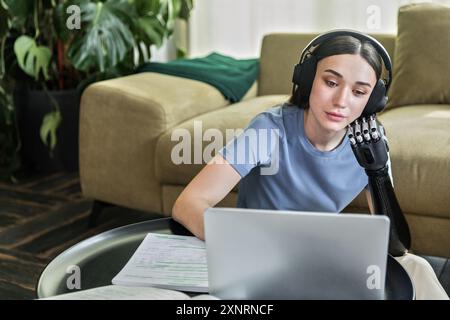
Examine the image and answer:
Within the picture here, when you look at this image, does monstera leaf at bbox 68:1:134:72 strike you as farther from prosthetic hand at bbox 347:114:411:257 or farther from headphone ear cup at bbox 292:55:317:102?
prosthetic hand at bbox 347:114:411:257

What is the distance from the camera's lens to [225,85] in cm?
270

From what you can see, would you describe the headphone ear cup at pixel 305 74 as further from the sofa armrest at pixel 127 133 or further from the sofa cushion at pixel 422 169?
the sofa armrest at pixel 127 133

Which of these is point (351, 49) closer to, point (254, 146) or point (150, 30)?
point (254, 146)

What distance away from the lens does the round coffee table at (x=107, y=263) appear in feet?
3.42

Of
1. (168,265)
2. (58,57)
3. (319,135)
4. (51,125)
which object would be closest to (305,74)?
(319,135)

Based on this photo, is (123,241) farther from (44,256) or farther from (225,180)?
(44,256)

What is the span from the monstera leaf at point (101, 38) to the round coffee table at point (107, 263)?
4.90 feet

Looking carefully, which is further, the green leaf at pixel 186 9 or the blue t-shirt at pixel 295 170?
the green leaf at pixel 186 9

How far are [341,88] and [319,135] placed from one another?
5.9 inches

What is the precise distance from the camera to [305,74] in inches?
51.3

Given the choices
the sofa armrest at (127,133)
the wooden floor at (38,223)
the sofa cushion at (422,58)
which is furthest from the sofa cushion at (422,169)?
the wooden floor at (38,223)

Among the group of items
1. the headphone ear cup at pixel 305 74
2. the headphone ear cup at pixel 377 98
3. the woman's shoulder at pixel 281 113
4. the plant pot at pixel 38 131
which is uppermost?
the headphone ear cup at pixel 305 74

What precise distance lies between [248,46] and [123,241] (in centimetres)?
234

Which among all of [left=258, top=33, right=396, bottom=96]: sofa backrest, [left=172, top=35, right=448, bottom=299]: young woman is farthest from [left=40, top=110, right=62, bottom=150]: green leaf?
[left=172, top=35, right=448, bottom=299]: young woman
